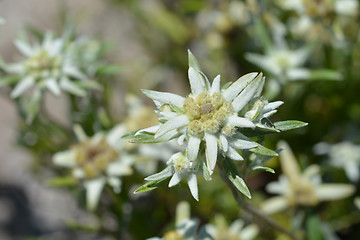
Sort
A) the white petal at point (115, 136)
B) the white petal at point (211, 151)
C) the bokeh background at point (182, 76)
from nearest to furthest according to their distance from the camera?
the white petal at point (211, 151), the white petal at point (115, 136), the bokeh background at point (182, 76)

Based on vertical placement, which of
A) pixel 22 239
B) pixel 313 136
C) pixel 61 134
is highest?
pixel 61 134

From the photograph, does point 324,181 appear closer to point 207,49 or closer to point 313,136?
point 313,136

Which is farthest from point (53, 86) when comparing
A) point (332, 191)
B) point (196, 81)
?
point (332, 191)

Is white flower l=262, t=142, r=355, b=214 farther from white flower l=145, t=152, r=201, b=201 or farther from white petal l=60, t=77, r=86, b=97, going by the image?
white petal l=60, t=77, r=86, b=97

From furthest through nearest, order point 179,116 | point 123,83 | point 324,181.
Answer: point 123,83 < point 324,181 < point 179,116

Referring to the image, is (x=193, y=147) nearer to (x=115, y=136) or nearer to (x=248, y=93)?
(x=248, y=93)

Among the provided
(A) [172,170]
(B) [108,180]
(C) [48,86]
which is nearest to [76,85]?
(C) [48,86]

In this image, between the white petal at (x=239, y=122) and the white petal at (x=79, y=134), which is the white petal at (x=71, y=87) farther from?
the white petal at (x=239, y=122)

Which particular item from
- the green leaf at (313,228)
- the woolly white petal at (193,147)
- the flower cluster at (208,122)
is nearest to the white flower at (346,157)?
the green leaf at (313,228)
